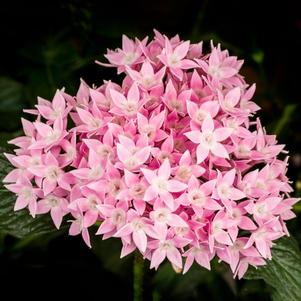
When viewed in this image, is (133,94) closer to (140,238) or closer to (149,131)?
(149,131)

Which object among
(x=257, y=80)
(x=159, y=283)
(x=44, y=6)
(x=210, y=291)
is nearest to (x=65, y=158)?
(x=159, y=283)

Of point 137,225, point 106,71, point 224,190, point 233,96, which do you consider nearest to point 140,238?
point 137,225

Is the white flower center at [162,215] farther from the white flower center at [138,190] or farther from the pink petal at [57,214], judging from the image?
the pink petal at [57,214]

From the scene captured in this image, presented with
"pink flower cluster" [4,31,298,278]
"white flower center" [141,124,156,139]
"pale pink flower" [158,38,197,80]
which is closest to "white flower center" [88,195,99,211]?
"pink flower cluster" [4,31,298,278]

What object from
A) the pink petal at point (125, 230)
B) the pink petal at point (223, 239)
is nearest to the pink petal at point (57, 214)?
the pink petal at point (125, 230)

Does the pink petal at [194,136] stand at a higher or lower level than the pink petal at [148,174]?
higher

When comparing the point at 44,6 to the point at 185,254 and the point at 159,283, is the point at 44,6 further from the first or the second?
the point at 185,254

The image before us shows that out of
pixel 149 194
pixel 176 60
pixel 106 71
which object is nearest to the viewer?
pixel 149 194
